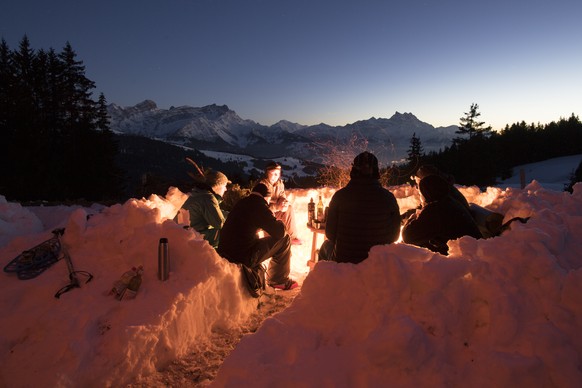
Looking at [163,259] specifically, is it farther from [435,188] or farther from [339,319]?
[435,188]

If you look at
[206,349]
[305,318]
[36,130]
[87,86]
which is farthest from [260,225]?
[87,86]

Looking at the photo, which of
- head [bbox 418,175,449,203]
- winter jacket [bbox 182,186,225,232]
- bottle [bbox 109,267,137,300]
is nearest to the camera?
bottle [bbox 109,267,137,300]

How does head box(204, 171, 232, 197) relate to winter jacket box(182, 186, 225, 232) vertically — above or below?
above

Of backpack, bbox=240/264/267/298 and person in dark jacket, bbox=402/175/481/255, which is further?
backpack, bbox=240/264/267/298

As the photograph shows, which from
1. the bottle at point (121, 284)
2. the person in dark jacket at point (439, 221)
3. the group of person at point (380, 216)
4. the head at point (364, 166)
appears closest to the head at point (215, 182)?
the bottle at point (121, 284)

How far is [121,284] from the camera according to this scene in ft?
12.0

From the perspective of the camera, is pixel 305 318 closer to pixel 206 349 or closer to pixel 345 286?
pixel 345 286

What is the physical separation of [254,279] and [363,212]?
1.88m

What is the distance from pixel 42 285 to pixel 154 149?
11312 cm

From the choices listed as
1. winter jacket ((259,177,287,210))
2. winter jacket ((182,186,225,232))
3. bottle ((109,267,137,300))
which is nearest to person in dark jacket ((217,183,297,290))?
winter jacket ((182,186,225,232))

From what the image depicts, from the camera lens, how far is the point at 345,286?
2.56 metres

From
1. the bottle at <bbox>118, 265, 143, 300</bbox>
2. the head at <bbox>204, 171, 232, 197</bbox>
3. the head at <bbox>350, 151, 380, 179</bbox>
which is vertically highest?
→ the head at <bbox>350, 151, 380, 179</bbox>

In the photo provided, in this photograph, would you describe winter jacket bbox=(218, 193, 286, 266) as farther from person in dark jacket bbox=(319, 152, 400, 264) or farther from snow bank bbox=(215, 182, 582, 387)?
snow bank bbox=(215, 182, 582, 387)

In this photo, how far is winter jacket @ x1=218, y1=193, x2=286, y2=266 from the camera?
4.46 metres
